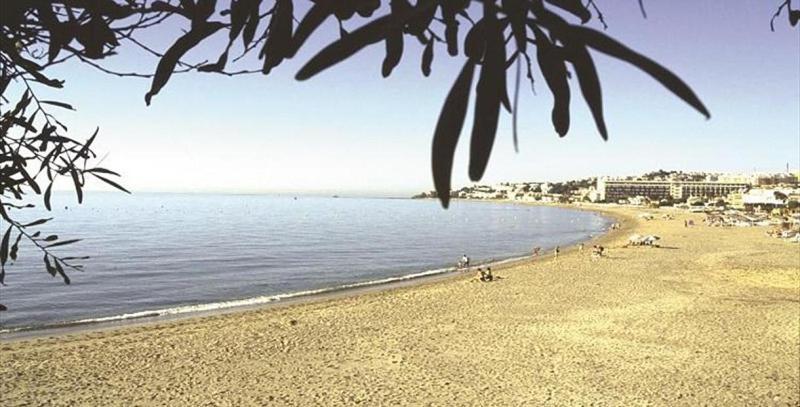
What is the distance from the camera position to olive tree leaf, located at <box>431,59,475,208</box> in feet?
1.81

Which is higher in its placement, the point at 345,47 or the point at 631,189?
the point at 631,189

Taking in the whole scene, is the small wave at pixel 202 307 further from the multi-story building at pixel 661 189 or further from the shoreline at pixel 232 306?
the multi-story building at pixel 661 189

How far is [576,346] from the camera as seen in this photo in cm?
1452

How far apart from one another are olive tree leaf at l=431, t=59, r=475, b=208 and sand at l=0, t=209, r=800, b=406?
1114 cm

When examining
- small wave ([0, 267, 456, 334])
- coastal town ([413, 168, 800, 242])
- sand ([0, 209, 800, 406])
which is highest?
coastal town ([413, 168, 800, 242])

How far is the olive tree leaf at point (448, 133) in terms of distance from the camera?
1.81 feet

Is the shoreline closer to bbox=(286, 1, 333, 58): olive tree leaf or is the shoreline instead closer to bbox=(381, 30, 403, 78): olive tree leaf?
bbox=(381, 30, 403, 78): olive tree leaf

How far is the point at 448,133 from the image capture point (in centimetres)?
57

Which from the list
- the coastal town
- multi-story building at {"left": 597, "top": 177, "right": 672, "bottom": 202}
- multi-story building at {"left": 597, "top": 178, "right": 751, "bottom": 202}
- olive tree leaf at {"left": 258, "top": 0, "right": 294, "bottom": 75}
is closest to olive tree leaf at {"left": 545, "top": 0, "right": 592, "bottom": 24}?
olive tree leaf at {"left": 258, "top": 0, "right": 294, "bottom": 75}

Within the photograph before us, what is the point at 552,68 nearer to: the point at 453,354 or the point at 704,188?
the point at 453,354

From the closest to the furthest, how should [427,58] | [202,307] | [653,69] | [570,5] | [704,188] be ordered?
[653,69]
[570,5]
[427,58]
[202,307]
[704,188]

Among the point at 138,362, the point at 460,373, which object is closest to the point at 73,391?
the point at 138,362

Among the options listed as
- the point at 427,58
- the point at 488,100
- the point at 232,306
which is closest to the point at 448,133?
the point at 488,100

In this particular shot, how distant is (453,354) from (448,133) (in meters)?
14.1
